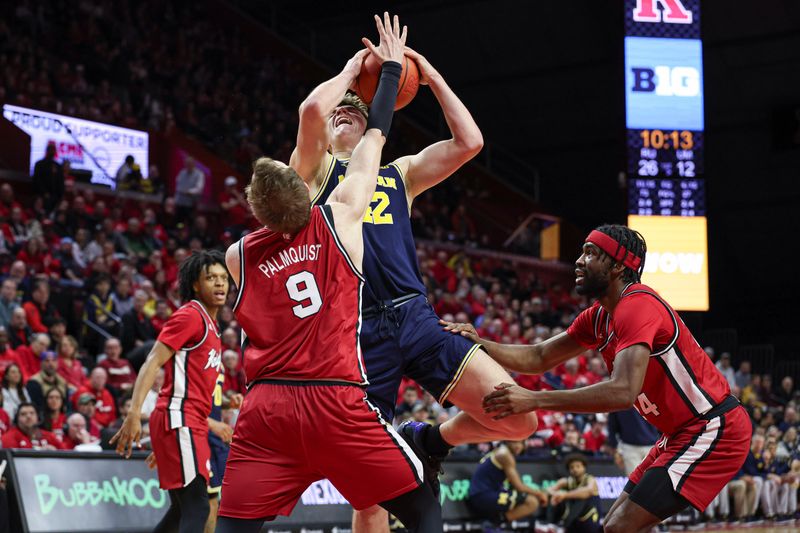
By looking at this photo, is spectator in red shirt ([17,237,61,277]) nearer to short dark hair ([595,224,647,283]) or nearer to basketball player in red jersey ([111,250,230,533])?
basketball player in red jersey ([111,250,230,533])

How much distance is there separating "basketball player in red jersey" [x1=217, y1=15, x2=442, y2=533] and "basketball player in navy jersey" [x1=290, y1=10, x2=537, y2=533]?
66 cm

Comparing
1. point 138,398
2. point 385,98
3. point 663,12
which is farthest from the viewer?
point 663,12

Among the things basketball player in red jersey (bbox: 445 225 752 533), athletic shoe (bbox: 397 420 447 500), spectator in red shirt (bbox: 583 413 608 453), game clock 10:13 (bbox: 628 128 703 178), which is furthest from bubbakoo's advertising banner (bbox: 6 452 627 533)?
game clock 10:13 (bbox: 628 128 703 178)

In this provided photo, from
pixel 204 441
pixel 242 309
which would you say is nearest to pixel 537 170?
pixel 204 441

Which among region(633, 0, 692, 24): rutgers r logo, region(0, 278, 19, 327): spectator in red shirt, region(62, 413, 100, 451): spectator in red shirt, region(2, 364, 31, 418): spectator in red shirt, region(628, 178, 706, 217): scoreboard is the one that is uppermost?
region(633, 0, 692, 24): rutgers r logo

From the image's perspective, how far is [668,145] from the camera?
46.5ft

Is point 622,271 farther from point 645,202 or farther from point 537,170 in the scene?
→ point 537,170

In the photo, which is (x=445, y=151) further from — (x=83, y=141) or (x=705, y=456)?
(x=83, y=141)

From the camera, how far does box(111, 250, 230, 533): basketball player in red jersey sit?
220 inches

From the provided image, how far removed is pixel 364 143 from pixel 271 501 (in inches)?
56.4

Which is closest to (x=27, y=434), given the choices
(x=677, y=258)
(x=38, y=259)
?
(x=38, y=259)

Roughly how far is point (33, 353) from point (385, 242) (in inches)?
270

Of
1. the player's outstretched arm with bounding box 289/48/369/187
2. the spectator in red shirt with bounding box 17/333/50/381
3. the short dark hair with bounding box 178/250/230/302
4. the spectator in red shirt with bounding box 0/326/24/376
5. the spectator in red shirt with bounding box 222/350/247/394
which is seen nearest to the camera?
the player's outstretched arm with bounding box 289/48/369/187

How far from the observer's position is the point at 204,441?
5.81 m
